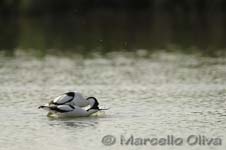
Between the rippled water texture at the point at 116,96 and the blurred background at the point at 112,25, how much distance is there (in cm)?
429

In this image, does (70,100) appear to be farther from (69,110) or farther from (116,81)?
(116,81)

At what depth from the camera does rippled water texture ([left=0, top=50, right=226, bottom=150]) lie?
16.2 metres

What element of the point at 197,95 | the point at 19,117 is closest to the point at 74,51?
the point at 197,95

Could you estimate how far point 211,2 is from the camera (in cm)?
5859

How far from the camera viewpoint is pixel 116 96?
21.1 m

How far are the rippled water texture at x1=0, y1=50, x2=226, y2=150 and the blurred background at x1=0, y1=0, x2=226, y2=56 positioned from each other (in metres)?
4.29

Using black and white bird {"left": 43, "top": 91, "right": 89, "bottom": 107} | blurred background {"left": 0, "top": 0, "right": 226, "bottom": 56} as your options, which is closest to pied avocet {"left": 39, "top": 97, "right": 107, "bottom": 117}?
black and white bird {"left": 43, "top": 91, "right": 89, "bottom": 107}

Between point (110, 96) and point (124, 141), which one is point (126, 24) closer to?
point (110, 96)

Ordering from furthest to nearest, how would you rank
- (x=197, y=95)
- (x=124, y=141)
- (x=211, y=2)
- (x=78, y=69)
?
(x=211, y=2) → (x=78, y=69) → (x=197, y=95) → (x=124, y=141)

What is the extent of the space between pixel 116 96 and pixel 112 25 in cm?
2751

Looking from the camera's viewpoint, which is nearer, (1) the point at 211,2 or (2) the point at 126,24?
(2) the point at 126,24

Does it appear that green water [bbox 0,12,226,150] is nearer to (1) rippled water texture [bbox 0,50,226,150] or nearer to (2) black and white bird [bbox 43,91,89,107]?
(1) rippled water texture [bbox 0,50,226,150]

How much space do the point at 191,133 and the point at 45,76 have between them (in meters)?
10.2

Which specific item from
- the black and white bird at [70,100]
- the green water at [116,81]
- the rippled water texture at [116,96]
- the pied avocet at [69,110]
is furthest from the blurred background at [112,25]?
the pied avocet at [69,110]
